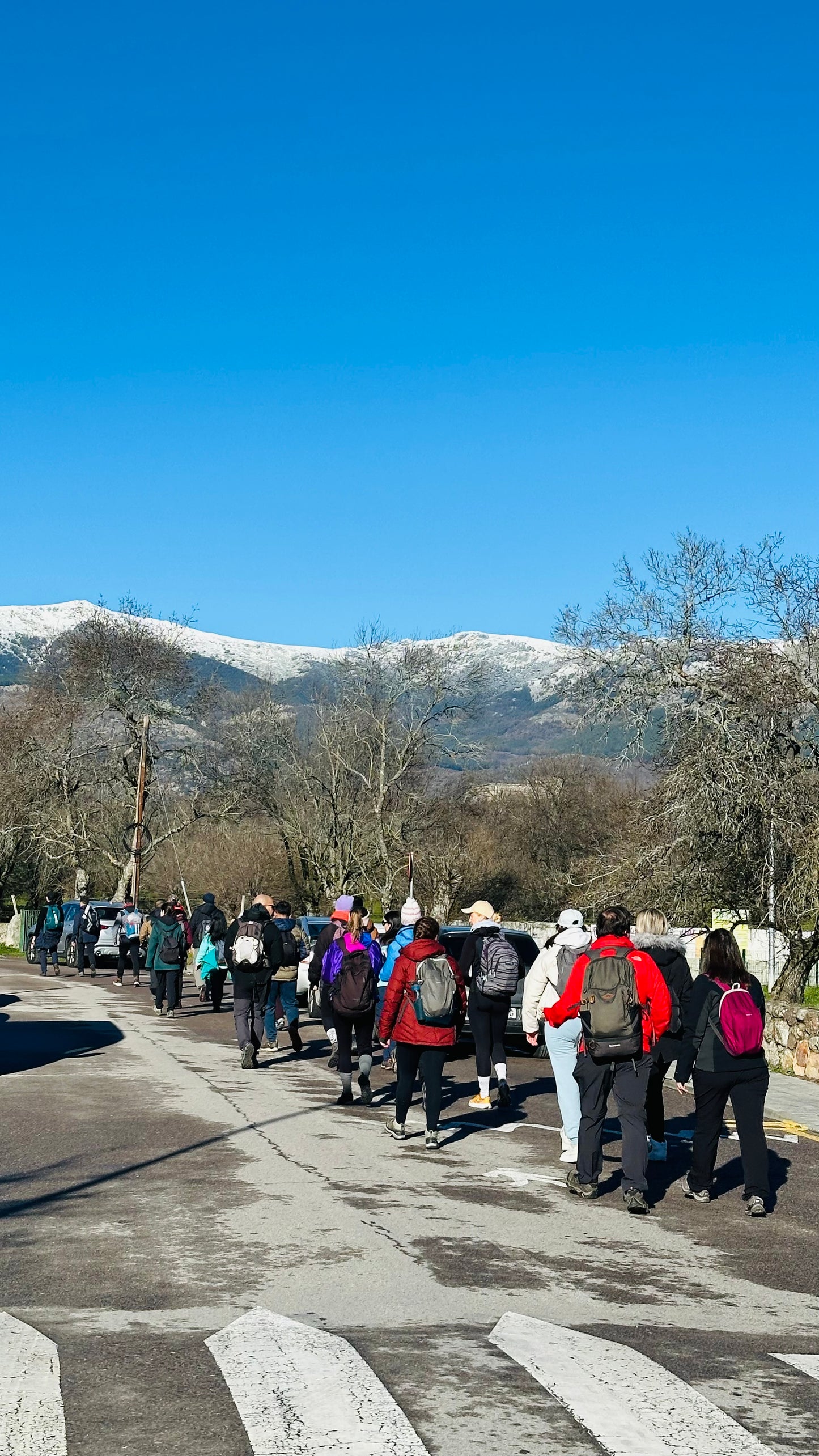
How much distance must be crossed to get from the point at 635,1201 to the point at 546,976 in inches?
95.9

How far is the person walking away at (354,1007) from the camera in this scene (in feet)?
46.9

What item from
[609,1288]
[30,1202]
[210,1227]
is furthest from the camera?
[30,1202]

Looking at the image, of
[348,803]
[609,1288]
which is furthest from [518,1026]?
[348,803]

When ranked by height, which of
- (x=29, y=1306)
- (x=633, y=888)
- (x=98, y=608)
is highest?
(x=98, y=608)

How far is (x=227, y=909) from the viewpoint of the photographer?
61.3m

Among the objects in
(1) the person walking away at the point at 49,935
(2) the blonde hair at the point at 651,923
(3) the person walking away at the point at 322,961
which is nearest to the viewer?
(2) the blonde hair at the point at 651,923

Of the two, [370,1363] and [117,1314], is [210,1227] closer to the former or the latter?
[117,1314]

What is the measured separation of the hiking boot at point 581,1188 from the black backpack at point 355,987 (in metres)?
4.40

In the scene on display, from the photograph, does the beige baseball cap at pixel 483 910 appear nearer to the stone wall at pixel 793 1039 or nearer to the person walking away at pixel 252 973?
the person walking away at pixel 252 973

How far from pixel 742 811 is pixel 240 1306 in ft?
52.6

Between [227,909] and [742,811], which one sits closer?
[742,811]

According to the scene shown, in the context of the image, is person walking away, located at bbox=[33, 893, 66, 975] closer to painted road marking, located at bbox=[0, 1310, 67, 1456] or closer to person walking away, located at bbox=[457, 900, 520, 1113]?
person walking away, located at bbox=[457, 900, 520, 1113]

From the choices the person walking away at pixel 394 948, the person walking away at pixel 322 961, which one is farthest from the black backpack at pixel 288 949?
the person walking away at pixel 394 948

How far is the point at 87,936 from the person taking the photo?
37531 millimetres
